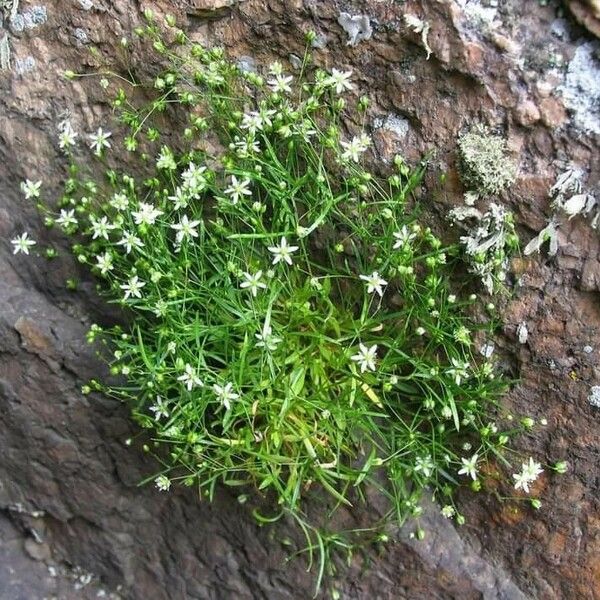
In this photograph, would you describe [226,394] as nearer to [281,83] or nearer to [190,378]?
[190,378]

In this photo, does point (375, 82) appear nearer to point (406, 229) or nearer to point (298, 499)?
point (406, 229)

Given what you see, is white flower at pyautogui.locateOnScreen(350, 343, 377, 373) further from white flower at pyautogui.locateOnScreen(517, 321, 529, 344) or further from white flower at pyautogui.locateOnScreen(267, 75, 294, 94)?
white flower at pyautogui.locateOnScreen(267, 75, 294, 94)

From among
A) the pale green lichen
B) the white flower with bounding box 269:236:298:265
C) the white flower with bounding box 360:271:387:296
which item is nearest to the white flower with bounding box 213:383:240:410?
the white flower with bounding box 269:236:298:265

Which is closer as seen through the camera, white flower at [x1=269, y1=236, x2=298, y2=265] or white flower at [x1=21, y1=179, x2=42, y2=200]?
white flower at [x1=269, y1=236, x2=298, y2=265]

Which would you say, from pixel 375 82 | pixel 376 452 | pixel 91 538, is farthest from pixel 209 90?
pixel 91 538

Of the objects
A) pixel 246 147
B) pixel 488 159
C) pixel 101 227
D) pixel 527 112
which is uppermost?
pixel 527 112

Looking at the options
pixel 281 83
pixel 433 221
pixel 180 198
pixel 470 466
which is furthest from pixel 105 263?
pixel 470 466
